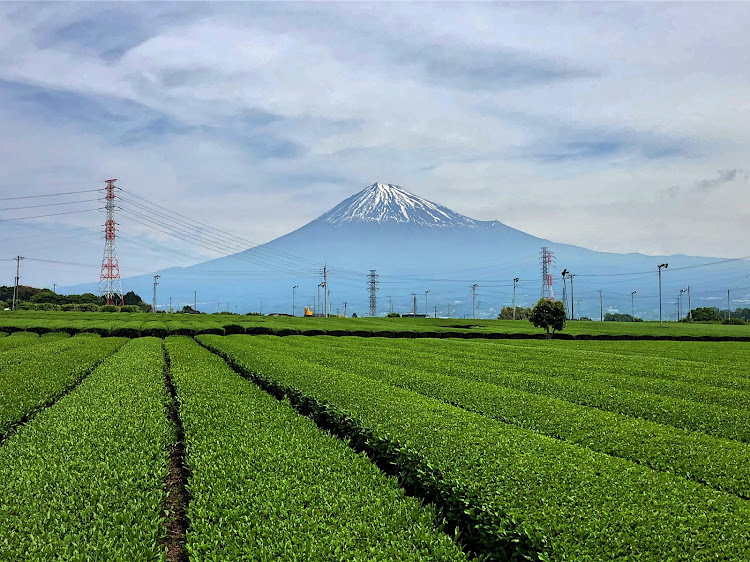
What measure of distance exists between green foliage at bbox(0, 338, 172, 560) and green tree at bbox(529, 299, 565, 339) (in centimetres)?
4101

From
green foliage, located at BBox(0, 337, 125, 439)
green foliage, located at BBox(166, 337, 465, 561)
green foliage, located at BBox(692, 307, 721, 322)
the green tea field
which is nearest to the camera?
green foliage, located at BBox(166, 337, 465, 561)

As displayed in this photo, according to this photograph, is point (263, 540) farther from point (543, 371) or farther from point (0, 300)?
point (0, 300)

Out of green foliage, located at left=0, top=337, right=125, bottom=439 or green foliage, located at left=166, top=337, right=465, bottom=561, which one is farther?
green foliage, located at left=0, top=337, right=125, bottom=439

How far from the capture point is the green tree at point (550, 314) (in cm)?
4647

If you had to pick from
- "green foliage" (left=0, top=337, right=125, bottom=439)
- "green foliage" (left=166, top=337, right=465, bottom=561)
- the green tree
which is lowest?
"green foliage" (left=166, top=337, right=465, bottom=561)

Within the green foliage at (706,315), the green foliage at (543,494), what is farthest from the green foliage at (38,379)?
the green foliage at (706,315)

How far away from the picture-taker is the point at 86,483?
6695 mm

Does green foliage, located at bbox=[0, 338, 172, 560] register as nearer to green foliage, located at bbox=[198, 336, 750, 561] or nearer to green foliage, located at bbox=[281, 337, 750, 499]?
green foliage, located at bbox=[198, 336, 750, 561]

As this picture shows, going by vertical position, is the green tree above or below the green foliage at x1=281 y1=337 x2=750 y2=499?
above

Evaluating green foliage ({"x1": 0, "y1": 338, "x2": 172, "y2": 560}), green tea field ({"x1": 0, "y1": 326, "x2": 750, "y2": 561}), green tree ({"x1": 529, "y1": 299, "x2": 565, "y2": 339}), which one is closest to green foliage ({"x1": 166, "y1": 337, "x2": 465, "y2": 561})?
green tea field ({"x1": 0, "y1": 326, "x2": 750, "y2": 561})

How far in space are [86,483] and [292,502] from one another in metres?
2.87

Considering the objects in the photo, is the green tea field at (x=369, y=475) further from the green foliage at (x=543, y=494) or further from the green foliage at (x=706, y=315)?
the green foliage at (x=706, y=315)

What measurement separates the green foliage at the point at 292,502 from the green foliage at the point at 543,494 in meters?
0.64

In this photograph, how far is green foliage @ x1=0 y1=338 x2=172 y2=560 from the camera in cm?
529
